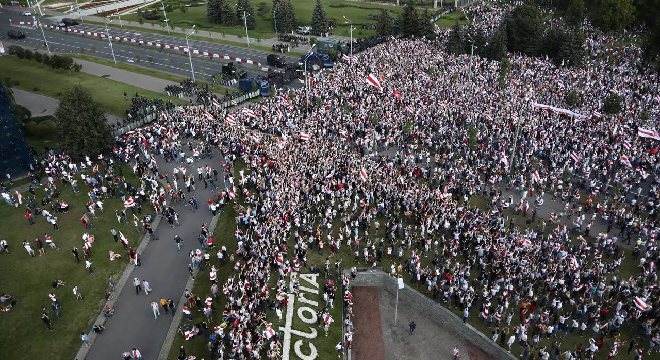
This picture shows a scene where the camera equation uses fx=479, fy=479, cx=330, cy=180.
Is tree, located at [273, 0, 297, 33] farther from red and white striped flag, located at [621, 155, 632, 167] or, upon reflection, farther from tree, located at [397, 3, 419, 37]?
red and white striped flag, located at [621, 155, 632, 167]

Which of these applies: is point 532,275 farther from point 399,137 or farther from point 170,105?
point 170,105

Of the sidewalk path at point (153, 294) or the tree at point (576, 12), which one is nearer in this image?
the sidewalk path at point (153, 294)

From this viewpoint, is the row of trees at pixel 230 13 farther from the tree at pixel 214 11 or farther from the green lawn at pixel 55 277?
the green lawn at pixel 55 277

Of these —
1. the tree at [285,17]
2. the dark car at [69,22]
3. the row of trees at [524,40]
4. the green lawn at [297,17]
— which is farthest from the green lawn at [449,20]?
the dark car at [69,22]

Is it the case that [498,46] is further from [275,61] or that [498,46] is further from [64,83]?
[64,83]

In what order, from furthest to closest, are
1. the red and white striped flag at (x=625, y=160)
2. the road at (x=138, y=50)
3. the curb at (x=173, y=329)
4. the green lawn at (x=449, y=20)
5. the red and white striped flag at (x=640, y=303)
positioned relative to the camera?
Answer: 1. the green lawn at (x=449, y=20)
2. the road at (x=138, y=50)
3. the red and white striped flag at (x=625, y=160)
4. the red and white striped flag at (x=640, y=303)
5. the curb at (x=173, y=329)

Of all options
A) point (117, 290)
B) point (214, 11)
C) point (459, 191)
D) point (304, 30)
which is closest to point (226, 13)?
point (214, 11)

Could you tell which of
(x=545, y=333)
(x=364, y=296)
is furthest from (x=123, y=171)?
(x=545, y=333)

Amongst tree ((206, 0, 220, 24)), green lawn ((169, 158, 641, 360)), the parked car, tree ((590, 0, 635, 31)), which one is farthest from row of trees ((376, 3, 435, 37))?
green lawn ((169, 158, 641, 360))
